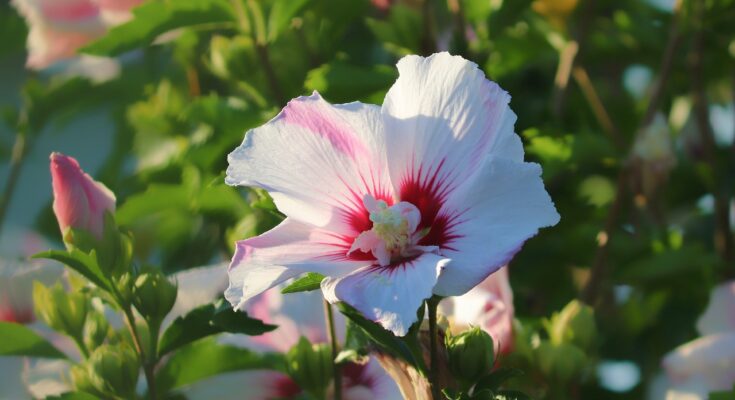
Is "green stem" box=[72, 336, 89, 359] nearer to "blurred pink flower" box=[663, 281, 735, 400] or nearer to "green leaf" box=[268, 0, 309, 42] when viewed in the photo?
"green leaf" box=[268, 0, 309, 42]

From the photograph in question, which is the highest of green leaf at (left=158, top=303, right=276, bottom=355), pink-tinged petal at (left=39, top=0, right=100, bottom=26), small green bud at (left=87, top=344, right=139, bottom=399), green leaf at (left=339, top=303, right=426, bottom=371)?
pink-tinged petal at (left=39, top=0, right=100, bottom=26)

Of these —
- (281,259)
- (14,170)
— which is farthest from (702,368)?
(14,170)

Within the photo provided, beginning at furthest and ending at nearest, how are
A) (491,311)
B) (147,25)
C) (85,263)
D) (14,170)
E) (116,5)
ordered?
(14,170), (116,5), (147,25), (491,311), (85,263)

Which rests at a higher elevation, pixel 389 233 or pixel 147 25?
pixel 147 25

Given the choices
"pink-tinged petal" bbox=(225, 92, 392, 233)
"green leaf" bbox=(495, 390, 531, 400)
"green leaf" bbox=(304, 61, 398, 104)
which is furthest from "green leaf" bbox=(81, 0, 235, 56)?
"green leaf" bbox=(495, 390, 531, 400)

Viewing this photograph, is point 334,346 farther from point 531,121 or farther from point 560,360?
point 531,121

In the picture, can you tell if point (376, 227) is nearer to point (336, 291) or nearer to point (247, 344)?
Result: point (336, 291)
